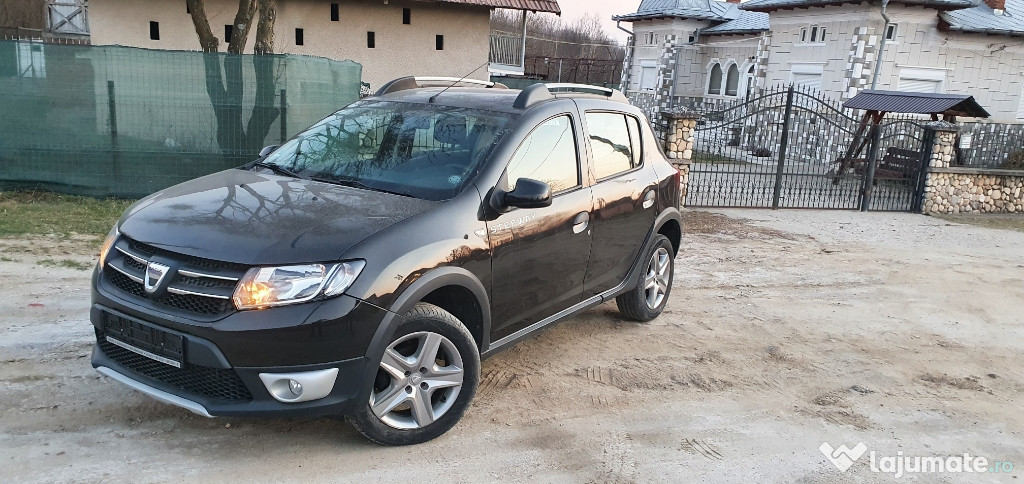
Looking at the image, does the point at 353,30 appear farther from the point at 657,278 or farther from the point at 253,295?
the point at 253,295

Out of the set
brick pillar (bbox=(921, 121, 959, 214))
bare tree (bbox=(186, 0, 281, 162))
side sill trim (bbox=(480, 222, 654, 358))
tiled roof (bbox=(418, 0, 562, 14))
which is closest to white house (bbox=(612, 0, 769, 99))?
tiled roof (bbox=(418, 0, 562, 14))

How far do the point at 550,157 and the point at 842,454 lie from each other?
93.0 inches

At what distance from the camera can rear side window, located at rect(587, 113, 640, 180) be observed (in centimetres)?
504

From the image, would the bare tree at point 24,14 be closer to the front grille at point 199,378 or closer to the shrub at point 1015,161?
the front grille at point 199,378

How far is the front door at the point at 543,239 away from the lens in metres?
4.12

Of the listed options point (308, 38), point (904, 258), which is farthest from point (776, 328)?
point (308, 38)

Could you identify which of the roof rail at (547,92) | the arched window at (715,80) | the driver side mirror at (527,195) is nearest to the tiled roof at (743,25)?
the arched window at (715,80)

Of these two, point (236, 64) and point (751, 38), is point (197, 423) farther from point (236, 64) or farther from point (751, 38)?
point (751, 38)

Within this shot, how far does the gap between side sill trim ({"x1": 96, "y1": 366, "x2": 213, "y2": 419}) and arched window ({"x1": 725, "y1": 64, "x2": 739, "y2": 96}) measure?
94.3ft

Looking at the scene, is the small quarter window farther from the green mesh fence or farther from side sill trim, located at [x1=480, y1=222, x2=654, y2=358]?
side sill trim, located at [x1=480, y1=222, x2=654, y2=358]

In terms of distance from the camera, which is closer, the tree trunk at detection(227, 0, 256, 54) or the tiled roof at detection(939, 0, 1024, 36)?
the tree trunk at detection(227, 0, 256, 54)

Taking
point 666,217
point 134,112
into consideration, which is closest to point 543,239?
point 666,217
